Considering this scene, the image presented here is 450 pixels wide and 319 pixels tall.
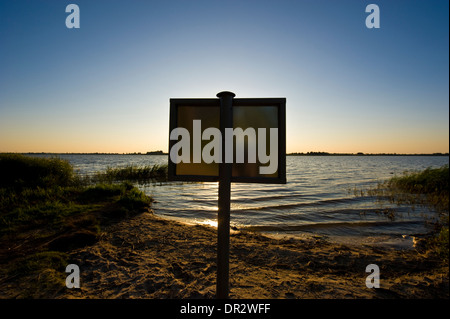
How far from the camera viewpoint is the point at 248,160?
226 cm

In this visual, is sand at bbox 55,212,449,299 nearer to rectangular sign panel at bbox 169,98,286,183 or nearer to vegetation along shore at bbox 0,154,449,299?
vegetation along shore at bbox 0,154,449,299

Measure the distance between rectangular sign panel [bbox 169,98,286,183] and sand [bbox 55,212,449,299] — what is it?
232 centimetres

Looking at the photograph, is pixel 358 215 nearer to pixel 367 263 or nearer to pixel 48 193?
pixel 367 263

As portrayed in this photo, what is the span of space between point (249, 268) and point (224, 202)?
9.30ft

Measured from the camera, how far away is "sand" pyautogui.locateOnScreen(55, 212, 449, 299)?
3.59 metres

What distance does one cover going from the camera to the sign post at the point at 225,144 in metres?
2.20

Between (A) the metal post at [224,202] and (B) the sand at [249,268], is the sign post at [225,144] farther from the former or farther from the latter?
(B) the sand at [249,268]

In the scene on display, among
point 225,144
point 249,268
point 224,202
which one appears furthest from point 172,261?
point 225,144

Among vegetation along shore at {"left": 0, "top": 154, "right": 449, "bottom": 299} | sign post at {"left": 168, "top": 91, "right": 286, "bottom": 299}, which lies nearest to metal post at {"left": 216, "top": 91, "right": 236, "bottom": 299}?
sign post at {"left": 168, "top": 91, "right": 286, "bottom": 299}

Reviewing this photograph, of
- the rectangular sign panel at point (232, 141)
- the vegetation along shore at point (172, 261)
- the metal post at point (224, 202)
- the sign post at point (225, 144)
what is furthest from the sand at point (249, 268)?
the rectangular sign panel at point (232, 141)

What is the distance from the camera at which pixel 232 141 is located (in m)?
2.26
